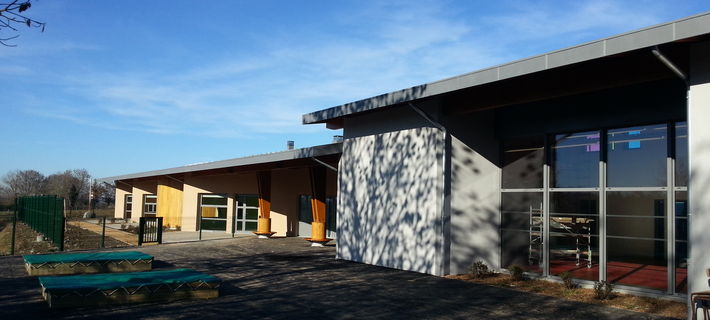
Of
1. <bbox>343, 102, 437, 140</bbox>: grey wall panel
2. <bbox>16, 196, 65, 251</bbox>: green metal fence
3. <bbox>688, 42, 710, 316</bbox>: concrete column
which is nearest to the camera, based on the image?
<bbox>688, 42, 710, 316</bbox>: concrete column

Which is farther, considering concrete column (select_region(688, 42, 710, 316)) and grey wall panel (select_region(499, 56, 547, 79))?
grey wall panel (select_region(499, 56, 547, 79))

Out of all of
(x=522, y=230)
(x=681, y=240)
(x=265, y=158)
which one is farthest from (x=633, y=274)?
(x=265, y=158)

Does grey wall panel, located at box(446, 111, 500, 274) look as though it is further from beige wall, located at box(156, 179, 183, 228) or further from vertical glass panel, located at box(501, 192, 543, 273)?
beige wall, located at box(156, 179, 183, 228)

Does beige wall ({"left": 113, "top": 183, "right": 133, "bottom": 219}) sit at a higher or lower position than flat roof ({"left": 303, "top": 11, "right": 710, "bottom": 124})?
lower

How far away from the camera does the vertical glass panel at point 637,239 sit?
424 inches

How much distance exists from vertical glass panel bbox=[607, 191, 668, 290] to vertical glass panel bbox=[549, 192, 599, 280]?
370 millimetres

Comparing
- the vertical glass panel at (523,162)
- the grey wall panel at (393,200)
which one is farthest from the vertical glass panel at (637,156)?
the grey wall panel at (393,200)

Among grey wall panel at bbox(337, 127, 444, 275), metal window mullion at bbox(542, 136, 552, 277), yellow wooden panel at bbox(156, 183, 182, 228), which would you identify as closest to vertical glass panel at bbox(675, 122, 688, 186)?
metal window mullion at bbox(542, 136, 552, 277)

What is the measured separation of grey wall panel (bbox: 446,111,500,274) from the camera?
45.6 feet

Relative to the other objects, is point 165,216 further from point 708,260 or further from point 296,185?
point 708,260

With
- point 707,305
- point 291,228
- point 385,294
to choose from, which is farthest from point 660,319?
point 291,228

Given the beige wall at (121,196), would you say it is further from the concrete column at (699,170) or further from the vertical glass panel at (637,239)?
the concrete column at (699,170)

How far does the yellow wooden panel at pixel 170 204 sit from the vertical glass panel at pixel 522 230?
23083mm

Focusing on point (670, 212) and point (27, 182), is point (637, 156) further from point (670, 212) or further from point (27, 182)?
point (27, 182)
